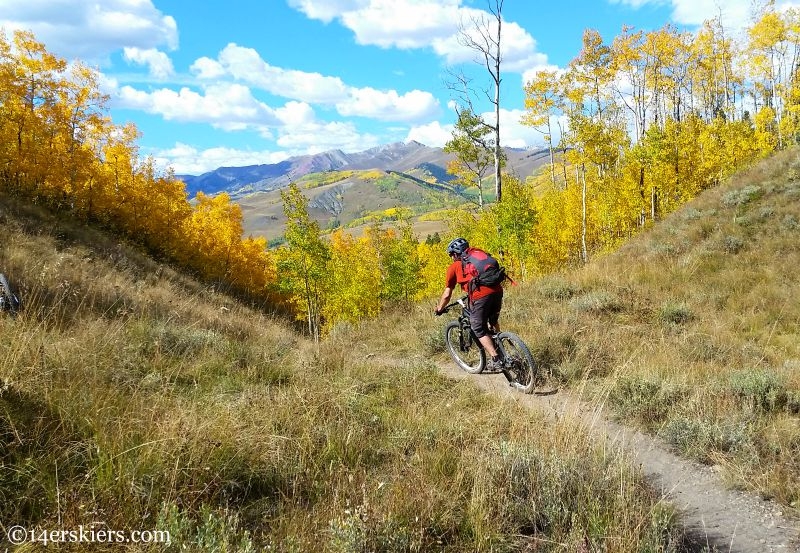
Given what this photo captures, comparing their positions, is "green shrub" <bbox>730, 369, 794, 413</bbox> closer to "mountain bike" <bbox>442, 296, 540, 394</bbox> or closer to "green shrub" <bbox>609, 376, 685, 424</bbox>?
"green shrub" <bbox>609, 376, 685, 424</bbox>

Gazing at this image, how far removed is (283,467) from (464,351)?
5320mm

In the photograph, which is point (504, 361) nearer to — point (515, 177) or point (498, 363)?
point (498, 363)

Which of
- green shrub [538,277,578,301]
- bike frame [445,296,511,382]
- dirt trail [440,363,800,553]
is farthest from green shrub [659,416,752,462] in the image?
green shrub [538,277,578,301]

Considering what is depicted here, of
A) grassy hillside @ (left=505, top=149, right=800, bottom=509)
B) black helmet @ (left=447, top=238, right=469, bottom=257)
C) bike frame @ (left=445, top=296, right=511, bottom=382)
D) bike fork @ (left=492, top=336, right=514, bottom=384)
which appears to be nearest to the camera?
grassy hillside @ (left=505, top=149, right=800, bottom=509)

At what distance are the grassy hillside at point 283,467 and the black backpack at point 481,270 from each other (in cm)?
218

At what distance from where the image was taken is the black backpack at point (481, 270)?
6801mm

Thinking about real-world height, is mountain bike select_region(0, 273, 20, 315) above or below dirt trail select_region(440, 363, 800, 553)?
above

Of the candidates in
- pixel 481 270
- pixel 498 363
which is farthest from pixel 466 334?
pixel 481 270

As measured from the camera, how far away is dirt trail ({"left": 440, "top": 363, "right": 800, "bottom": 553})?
348 cm

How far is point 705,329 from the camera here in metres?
9.04

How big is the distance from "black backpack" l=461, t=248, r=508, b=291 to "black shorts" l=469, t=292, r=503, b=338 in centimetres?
25

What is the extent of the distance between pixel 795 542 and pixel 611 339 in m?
4.97

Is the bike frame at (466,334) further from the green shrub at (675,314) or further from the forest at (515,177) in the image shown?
the forest at (515,177)

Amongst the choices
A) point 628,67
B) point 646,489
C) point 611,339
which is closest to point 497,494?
point 646,489
